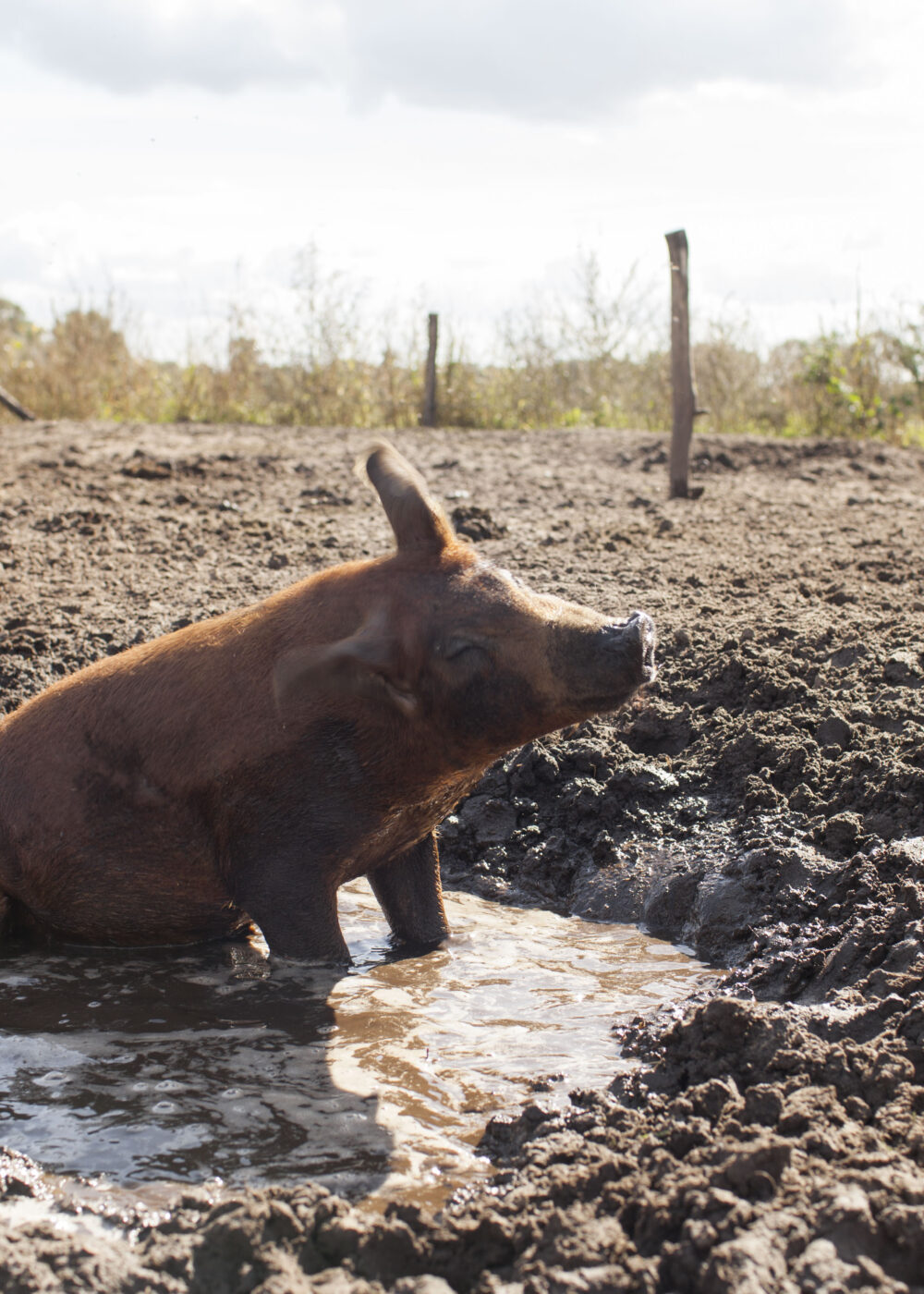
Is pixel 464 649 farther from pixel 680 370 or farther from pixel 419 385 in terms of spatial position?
pixel 419 385

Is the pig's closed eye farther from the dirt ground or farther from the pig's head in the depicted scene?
the dirt ground

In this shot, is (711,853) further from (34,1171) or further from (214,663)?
(34,1171)

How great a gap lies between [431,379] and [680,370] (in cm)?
732

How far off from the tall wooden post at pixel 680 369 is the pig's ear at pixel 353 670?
23.0ft

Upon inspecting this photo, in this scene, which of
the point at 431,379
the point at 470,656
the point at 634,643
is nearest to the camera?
the point at 634,643

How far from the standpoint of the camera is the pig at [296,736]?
12.6 feet

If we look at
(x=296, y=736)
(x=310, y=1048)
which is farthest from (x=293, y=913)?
(x=296, y=736)

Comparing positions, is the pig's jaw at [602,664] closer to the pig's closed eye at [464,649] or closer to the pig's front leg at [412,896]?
the pig's closed eye at [464,649]

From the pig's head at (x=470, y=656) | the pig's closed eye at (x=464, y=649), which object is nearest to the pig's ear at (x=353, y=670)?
the pig's head at (x=470, y=656)

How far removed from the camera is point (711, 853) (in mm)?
5156

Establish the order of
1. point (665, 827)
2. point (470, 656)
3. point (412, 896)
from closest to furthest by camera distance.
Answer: point (470, 656) → point (412, 896) → point (665, 827)

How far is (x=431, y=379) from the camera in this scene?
1747 centimetres

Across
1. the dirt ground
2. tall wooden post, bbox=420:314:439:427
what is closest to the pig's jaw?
the dirt ground

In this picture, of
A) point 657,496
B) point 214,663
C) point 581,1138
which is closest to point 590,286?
point 657,496
